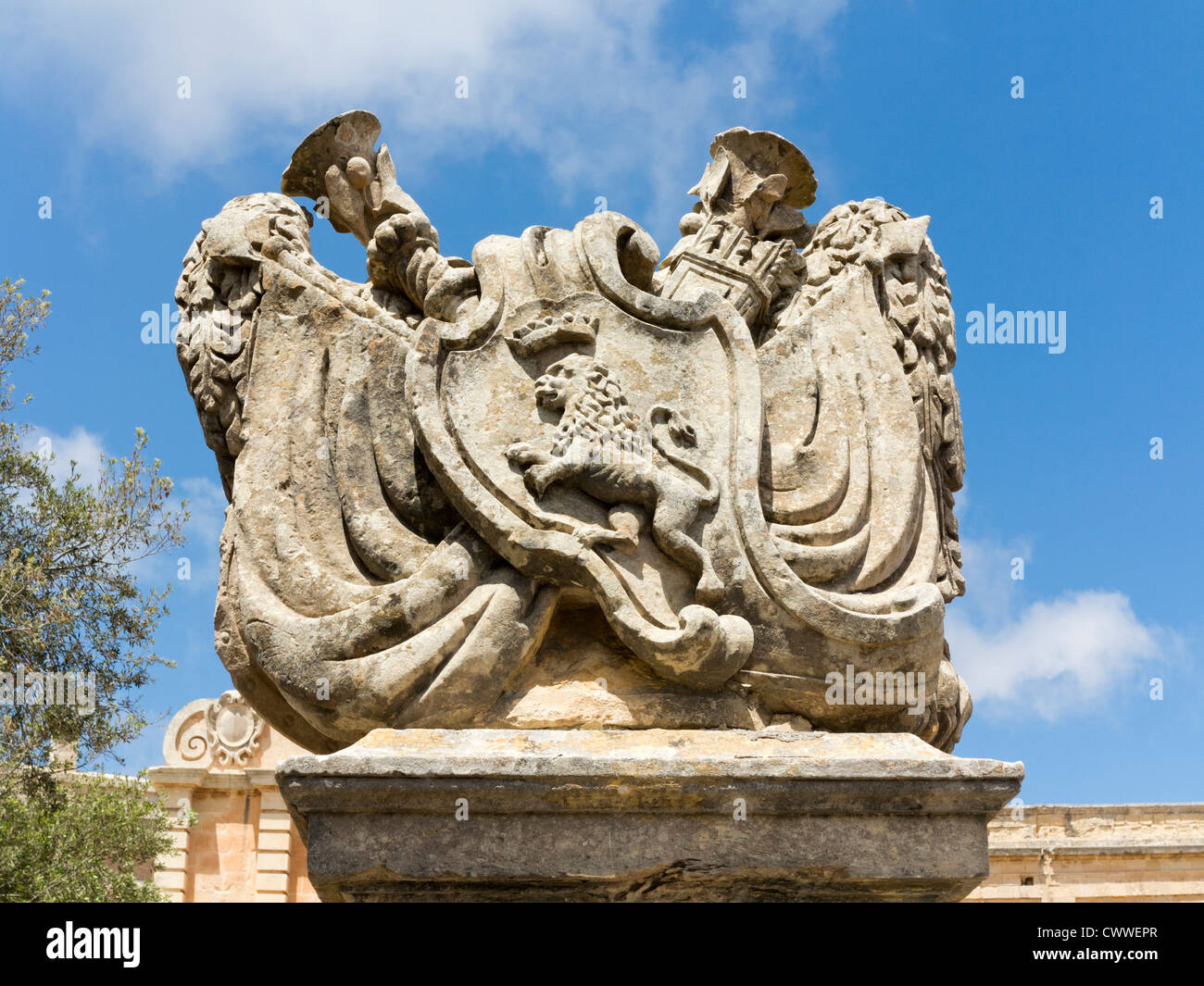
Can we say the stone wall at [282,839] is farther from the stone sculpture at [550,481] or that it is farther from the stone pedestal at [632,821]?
the stone pedestal at [632,821]

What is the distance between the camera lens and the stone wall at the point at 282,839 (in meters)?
11.3

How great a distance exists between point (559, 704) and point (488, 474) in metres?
0.57

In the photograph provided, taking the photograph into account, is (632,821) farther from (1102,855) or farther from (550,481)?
(1102,855)

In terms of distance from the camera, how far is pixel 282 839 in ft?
41.0

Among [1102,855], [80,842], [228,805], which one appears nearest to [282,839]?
[228,805]

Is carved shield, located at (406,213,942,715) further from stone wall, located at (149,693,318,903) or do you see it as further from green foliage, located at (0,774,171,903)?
stone wall, located at (149,693,318,903)

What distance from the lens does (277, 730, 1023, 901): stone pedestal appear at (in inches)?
108

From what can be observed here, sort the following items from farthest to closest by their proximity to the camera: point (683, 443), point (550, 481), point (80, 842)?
point (80, 842) → point (683, 443) → point (550, 481)

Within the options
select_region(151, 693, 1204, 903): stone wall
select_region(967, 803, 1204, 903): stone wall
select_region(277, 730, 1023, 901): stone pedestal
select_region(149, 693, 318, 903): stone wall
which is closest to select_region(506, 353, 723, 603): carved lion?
select_region(277, 730, 1023, 901): stone pedestal

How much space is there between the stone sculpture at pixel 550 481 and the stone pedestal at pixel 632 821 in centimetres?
24

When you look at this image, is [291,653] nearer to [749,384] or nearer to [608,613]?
[608,613]

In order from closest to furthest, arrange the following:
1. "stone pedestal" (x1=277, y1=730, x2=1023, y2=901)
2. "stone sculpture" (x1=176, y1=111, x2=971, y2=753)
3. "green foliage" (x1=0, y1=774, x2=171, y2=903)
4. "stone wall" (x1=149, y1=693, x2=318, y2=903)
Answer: "stone pedestal" (x1=277, y1=730, x2=1023, y2=901)
"stone sculpture" (x1=176, y1=111, x2=971, y2=753)
"green foliage" (x1=0, y1=774, x2=171, y2=903)
"stone wall" (x1=149, y1=693, x2=318, y2=903)

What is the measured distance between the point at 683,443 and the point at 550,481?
37 centimetres

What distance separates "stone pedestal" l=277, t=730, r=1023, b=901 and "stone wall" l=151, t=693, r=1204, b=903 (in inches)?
333
